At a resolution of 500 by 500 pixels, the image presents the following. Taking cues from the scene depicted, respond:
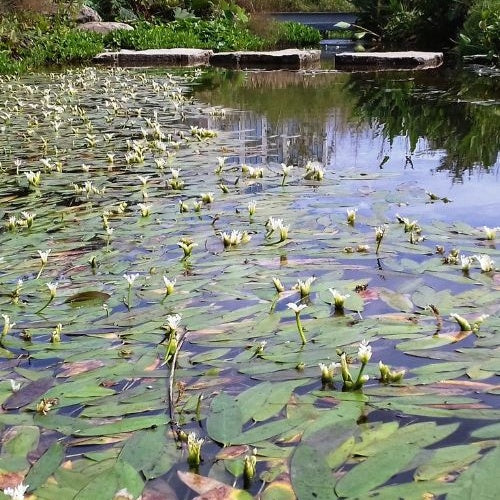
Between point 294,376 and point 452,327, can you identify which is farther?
point 452,327

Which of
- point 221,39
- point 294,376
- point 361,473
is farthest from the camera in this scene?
point 221,39

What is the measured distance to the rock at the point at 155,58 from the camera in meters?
14.9

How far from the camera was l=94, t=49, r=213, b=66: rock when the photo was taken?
14.9m

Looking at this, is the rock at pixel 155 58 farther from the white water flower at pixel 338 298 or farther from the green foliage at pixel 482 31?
the white water flower at pixel 338 298

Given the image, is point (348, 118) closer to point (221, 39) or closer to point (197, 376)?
point (197, 376)

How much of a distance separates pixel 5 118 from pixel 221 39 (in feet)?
40.0

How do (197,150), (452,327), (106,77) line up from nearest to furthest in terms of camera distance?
(452,327), (197,150), (106,77)

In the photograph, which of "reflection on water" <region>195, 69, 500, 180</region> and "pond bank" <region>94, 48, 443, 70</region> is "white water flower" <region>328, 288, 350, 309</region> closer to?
"reflection on water" <region>195, 69, 500, 180</region>

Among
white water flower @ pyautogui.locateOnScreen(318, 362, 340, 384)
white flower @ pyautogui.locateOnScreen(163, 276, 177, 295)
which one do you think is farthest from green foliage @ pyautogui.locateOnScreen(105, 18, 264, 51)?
white water flower @ pyautogui.locateOnScreen(318, 362, 340, 384)

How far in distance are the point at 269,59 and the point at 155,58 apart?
8.57 ft

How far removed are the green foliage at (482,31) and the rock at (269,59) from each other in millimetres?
3182

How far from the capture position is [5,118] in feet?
21.7

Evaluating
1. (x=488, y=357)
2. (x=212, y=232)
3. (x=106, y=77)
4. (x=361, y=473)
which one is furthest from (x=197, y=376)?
(x=106, y=77)

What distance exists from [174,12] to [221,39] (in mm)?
2889
